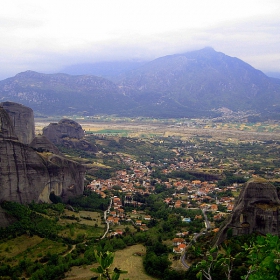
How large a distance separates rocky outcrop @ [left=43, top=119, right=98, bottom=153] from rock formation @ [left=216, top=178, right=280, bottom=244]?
205ft

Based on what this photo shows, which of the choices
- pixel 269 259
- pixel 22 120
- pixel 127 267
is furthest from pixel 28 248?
pixel 22 120

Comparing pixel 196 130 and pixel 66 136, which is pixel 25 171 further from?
pixel 196 130

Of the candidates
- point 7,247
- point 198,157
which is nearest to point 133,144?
point 198,157

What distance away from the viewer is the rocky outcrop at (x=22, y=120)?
63906 millimetres

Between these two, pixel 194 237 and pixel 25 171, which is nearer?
pixel 194 237

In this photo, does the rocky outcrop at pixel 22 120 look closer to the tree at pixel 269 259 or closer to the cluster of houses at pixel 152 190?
the cluster of houses at pixel 152 190

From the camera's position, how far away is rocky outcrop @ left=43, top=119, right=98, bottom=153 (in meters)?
87.6

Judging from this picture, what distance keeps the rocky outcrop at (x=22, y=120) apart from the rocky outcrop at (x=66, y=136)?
1878 centimetres

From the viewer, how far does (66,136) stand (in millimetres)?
90125

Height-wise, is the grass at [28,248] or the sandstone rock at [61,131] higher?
the sandstone rock at [61,131]

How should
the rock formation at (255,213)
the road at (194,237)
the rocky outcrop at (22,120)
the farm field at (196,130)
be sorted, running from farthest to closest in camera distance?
1. the farm field at (196,130)
2. the rocky outcrop at (22,120)
3. the road at (194,237)
4. the rock formation at (255,213)

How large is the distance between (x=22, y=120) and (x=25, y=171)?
30.7m

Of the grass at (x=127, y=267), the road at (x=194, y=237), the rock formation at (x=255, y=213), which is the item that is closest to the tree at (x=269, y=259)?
the grass at (x=127, y=267)

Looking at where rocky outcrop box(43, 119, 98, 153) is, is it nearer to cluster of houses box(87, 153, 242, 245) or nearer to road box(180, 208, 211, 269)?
cluster of houses box(87, 153, 242, 245)
